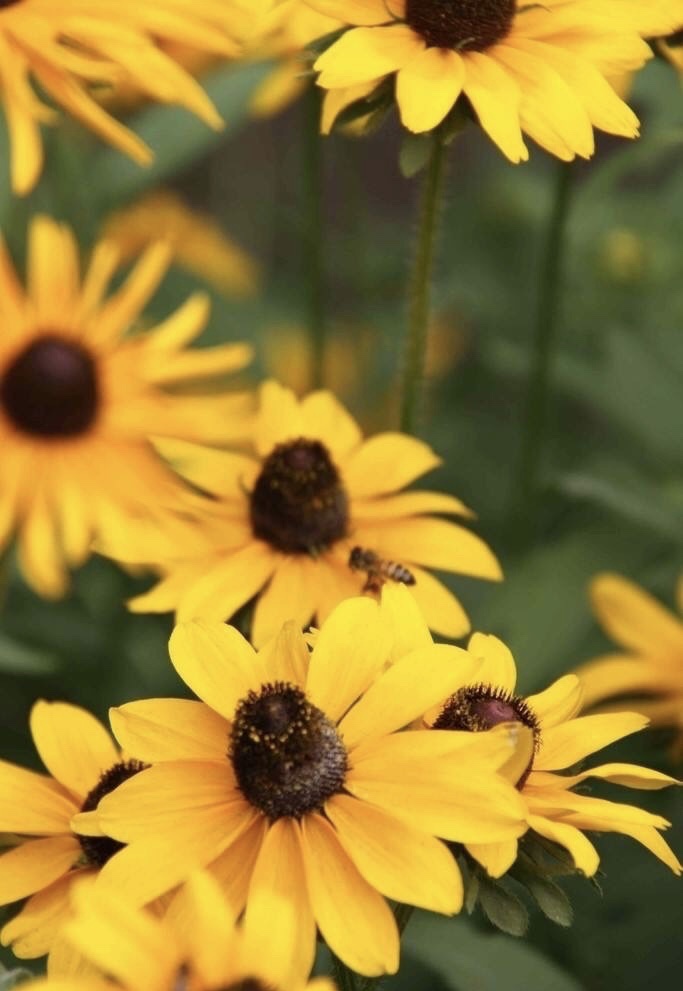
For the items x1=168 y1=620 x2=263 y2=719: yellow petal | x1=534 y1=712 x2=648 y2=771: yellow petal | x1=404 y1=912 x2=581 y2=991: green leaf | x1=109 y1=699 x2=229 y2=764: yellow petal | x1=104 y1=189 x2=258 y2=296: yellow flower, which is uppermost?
x1=168 y1=620 x2=263 y2=719: yellow petal

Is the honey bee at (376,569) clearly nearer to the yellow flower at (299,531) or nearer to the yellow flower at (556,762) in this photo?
the yellow flower at (299,531)

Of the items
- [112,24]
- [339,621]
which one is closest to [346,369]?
[112,24]

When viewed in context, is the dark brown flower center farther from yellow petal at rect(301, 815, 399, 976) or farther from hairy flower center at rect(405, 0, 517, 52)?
hairy flower center at rect(405, 0, 517, 52)

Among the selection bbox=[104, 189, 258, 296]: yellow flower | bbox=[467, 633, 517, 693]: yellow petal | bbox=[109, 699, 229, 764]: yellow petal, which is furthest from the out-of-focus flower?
bbox=[109, 699, 229, 764]: yellow petal

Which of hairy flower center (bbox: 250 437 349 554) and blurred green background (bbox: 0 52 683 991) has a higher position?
hairy flower center (bbox: 250 437 349 554)

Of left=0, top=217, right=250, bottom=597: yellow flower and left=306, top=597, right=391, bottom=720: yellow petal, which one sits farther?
left=0, top=217, right=250, bottom=597: yellow flower

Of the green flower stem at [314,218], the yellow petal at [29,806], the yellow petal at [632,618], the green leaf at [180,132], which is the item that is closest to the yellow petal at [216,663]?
the yellow petal at [29,806]

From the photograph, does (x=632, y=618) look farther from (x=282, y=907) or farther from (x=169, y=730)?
(x=282, y=907)
